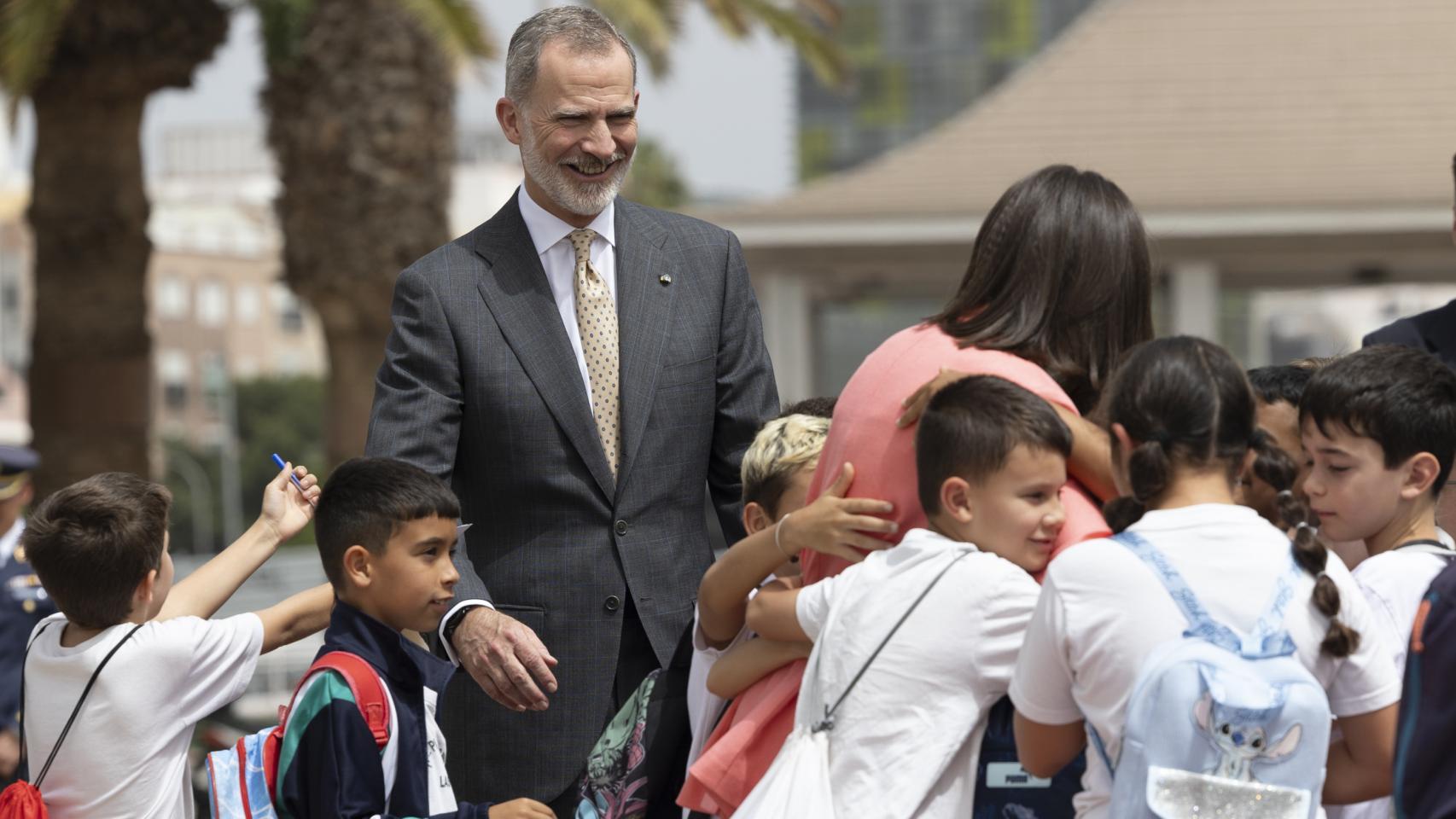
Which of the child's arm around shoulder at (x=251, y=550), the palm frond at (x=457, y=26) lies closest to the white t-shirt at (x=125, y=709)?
the child's arm around shoulder at (x=251, y=550)

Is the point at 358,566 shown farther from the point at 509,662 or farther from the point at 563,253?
the point at 563,253

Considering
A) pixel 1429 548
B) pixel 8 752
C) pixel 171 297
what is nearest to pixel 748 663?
pixel 1429 548

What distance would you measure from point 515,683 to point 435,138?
28.8 ft

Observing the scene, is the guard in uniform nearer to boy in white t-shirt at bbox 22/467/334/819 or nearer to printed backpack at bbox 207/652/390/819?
boy in white t-shirt at bbox 22/467/334/819

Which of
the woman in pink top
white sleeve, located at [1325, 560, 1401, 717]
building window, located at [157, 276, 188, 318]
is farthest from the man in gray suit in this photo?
building window, located at [157, 276, 188, 318]

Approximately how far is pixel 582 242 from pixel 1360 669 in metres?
1.85

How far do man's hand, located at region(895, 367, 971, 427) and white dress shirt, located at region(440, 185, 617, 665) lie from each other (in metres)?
1.05

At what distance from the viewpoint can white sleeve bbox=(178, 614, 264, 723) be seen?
3551 millimetres

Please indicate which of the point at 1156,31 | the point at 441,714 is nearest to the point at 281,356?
the point at 1156,31

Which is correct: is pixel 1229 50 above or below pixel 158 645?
above

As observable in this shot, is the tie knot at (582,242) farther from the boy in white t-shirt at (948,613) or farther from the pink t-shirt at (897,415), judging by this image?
the boy in white t-shirt at (948,613)

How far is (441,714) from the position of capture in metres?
3.79

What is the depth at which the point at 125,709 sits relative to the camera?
3498 millimetres

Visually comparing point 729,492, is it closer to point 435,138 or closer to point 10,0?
point 10,0
